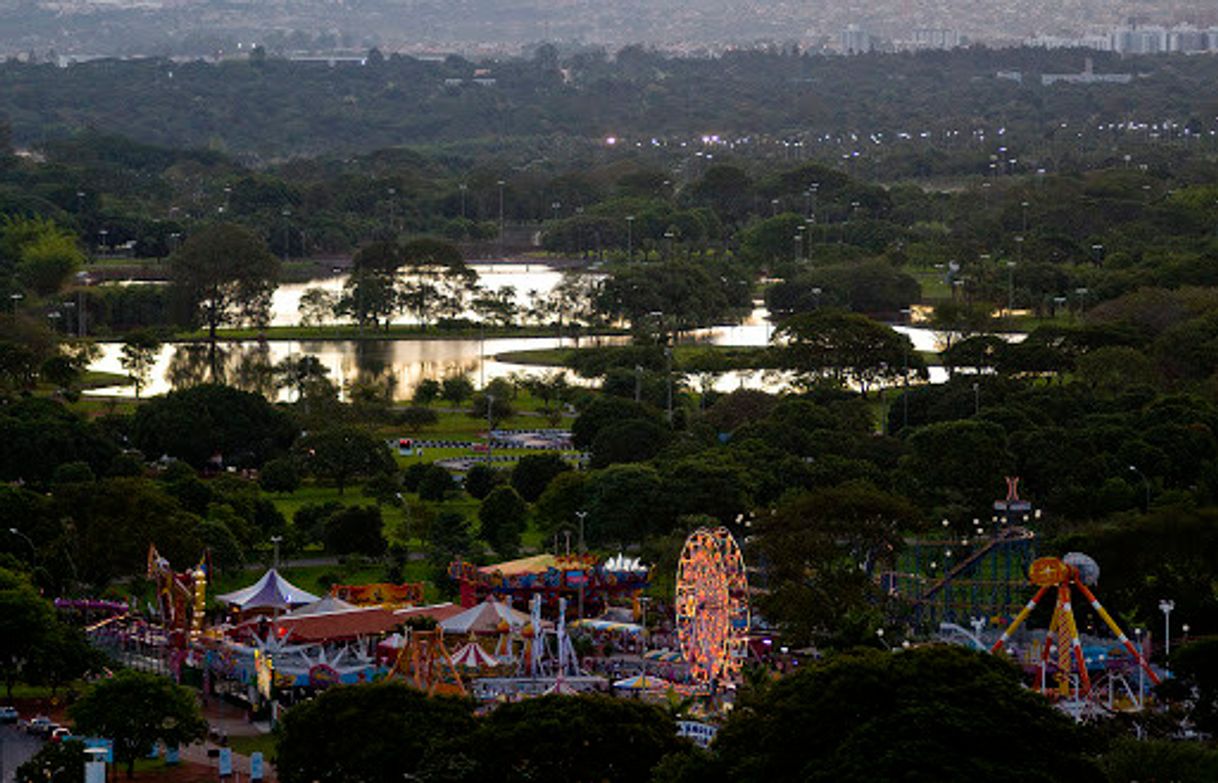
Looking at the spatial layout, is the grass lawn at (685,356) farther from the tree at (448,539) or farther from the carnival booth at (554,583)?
the carnival booth at (554,583)

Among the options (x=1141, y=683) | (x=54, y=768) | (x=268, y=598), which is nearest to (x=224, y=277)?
(x=268, y=598)

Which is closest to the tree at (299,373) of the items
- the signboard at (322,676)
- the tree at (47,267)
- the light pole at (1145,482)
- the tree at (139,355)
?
the tree at (139,355)

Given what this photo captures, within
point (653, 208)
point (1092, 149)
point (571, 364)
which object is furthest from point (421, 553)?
point (1092, 149)

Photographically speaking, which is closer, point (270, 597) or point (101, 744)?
point (101, 744)

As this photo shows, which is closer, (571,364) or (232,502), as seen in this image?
(232,502)

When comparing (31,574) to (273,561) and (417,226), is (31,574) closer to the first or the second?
(273,561)

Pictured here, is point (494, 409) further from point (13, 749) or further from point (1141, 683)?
point (1141, 683)
